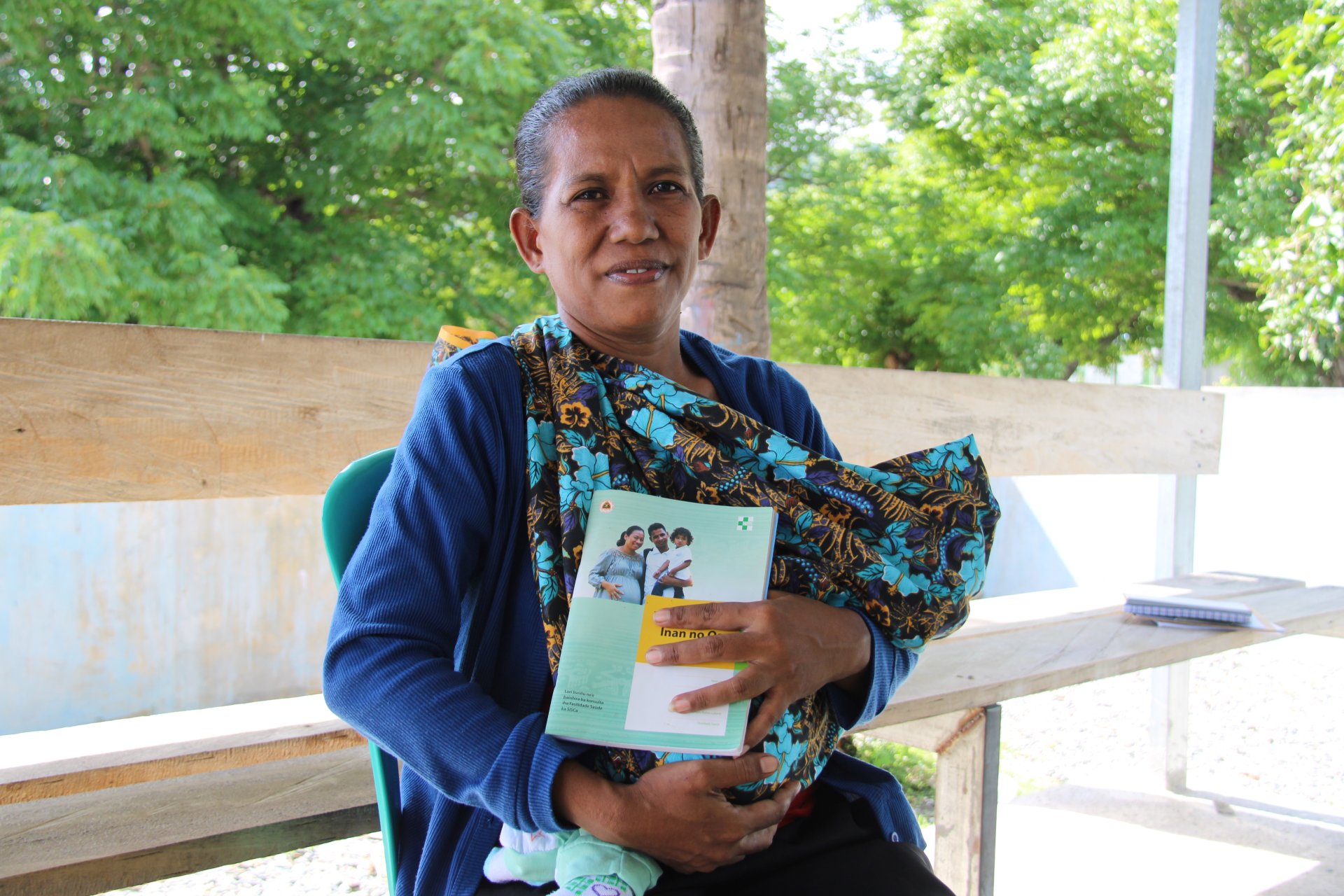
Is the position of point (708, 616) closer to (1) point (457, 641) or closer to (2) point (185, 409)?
(1) point (457, 641)

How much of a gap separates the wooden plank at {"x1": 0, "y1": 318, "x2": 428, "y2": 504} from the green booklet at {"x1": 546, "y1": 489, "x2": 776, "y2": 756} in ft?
3.12

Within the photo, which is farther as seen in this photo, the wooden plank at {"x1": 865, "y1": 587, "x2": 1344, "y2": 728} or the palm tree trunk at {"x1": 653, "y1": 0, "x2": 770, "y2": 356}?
the palm tree trunk at {"x1": 653, "y1": 0, "x2": 770, "y2": 356}

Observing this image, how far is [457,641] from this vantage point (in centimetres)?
122

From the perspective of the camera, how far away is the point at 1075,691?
6.73m

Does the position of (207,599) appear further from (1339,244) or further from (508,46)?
(1339,244)

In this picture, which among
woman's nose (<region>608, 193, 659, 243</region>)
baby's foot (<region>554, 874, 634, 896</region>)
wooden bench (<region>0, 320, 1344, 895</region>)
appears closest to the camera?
baby's foot (<region>554, 874, 634, 896</region>)

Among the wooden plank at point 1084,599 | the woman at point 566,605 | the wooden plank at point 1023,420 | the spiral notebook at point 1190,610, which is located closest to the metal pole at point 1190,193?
the wooden plank at point 1023,420

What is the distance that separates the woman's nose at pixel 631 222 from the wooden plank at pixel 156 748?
2.88 feet

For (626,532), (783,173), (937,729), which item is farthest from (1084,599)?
(783,173)

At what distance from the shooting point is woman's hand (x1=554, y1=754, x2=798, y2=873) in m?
1.05

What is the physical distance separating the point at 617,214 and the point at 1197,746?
16.8 feet

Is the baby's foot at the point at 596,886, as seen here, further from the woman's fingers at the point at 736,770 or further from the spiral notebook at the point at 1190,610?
the spiral notebook at the point at 1190,610

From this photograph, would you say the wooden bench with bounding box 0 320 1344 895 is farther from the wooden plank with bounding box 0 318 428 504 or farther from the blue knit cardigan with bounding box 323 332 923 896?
the blue knit cardigan with bounding box 323 332 923 896

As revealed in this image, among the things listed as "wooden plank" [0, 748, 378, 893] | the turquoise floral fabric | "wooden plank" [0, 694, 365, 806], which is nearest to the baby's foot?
the turquoise floral fabric
